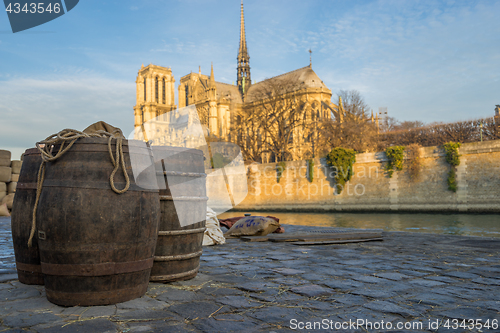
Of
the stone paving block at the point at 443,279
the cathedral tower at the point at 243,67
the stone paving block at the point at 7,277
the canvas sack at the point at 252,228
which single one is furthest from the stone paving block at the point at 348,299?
the cathedral tower at the point at 243,67

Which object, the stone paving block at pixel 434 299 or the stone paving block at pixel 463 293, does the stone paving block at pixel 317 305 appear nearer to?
the stone paving block at pixel 434 299

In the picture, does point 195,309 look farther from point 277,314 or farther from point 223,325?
point 277,314

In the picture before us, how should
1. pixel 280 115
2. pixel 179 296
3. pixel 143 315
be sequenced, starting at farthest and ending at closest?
pixel 280 115 < pixel 179 296 < pixel 143 315

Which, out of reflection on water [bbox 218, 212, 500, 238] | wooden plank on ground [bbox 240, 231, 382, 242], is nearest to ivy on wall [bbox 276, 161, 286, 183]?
reflection on water [bbox 218, 212, 500, 238]

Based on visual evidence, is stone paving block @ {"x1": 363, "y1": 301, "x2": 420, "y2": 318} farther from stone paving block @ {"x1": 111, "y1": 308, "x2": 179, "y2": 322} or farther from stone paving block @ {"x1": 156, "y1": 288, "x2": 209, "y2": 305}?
stone paving block @ {"x1": 111, "y1": 308, "x2": 179, "y2": 322}

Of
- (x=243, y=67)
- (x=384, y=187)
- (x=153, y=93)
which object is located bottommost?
(x=384, y=187)

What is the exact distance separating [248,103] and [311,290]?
2285 inches

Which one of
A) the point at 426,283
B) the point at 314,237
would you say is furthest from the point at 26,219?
the point at 314,237

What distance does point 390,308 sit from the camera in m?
2.47

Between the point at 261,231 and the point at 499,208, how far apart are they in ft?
70.1

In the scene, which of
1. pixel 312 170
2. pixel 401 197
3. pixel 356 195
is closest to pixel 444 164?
pixel 401 197

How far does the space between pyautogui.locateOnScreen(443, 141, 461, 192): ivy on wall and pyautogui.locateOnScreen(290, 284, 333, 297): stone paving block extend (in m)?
24.3

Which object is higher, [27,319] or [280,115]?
[280,115]

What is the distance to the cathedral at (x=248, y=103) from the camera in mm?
35094
